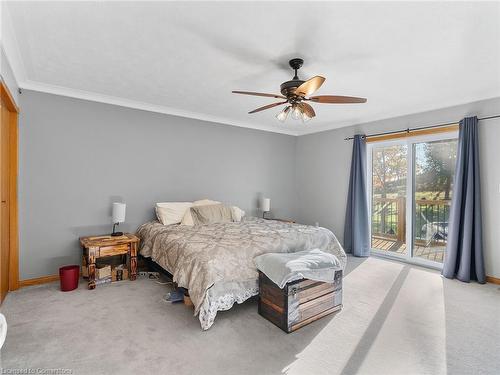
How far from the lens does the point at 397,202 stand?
186 inches

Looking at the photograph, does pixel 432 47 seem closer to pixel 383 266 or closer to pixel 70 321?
pixel 383 266

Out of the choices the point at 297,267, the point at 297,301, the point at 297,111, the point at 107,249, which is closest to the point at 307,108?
the point at 297,111

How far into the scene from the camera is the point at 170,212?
398cm

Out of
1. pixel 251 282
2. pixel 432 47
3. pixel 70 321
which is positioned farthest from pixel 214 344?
pixel 432 47

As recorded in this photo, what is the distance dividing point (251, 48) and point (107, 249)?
2.81 m

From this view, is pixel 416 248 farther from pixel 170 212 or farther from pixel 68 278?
pixel 68 278

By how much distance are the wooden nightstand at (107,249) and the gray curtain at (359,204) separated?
144 inches

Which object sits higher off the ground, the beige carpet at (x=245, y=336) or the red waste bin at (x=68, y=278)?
the red waste bin at (x=68, y=278)

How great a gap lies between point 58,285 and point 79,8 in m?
3.03

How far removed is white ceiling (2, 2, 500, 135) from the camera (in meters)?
1.90

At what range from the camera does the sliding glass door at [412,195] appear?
163 inches

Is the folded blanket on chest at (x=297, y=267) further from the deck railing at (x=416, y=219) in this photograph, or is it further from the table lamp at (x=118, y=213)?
the deck railing at (x=416, y=219)

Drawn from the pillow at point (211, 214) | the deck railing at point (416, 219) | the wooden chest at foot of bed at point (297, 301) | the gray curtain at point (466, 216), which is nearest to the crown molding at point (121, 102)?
the pillow at point (211, 214)

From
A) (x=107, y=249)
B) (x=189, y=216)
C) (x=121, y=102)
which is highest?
(x=121, y=102)
